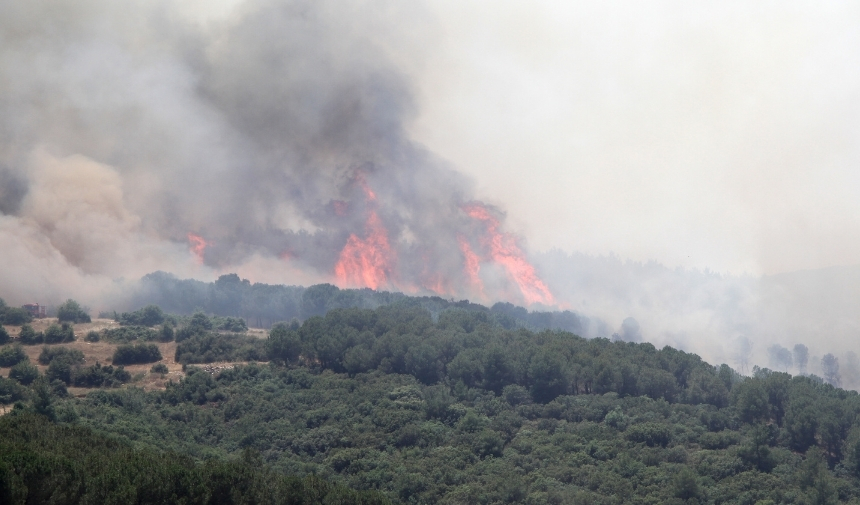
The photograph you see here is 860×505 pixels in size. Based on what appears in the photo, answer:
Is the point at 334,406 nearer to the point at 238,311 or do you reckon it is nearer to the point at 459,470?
the point at 459,470

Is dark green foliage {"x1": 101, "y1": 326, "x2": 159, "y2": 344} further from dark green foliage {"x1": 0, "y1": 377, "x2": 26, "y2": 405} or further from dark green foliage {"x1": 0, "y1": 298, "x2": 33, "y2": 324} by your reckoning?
dark green foliage {"x1": 0, "y1": 377, "x2": 26, "y2": 405}

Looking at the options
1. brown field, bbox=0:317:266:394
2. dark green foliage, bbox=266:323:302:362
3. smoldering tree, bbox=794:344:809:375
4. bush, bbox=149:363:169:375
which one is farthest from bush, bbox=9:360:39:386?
smoldering tree, bbox=794:344:809:375

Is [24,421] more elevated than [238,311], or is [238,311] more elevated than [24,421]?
[238,311]

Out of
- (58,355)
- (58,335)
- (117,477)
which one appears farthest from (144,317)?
(117,477)

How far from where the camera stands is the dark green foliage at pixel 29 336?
117562mm

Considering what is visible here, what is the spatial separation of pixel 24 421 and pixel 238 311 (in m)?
100

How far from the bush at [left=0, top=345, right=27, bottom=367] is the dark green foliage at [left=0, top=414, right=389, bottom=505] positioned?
3657 centimetres

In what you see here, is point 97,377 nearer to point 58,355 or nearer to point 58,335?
point 58,355

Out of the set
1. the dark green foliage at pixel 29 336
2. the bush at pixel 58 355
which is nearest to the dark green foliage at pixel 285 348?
the bush at pixel 58 355

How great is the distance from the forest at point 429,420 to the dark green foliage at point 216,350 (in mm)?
287

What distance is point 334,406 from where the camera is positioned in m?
106

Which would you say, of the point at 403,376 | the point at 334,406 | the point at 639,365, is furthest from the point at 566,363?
the point at 334,406

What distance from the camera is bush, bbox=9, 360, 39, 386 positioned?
10331 centimetres

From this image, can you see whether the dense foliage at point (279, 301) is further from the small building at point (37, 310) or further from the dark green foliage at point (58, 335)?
the dark green foliage at point (58, 335)
